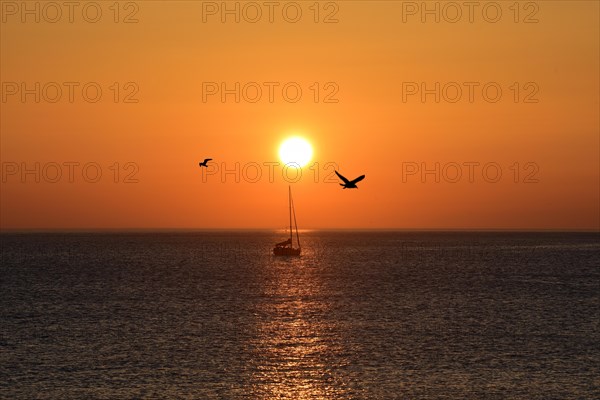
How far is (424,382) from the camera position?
50.9m

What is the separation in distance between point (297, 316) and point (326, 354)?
87.6 ft

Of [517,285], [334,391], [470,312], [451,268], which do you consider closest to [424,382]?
[334,391]

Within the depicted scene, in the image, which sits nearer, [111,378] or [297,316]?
[111,378]

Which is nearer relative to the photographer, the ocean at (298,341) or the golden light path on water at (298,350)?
the golden light path on water at (298,350)

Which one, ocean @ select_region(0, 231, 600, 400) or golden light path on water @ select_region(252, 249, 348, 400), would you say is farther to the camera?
ocean @ select_region(0, 231, 600, 400)

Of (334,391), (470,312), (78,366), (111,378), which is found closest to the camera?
(334,391)

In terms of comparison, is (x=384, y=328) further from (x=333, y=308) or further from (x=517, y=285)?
(x=517, y=285)

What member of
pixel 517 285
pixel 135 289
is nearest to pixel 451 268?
pixel 517 285

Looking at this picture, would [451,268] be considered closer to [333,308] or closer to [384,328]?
[333,308]

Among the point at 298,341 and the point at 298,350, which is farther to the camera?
the point at 298,341

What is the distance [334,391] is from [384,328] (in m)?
29.2

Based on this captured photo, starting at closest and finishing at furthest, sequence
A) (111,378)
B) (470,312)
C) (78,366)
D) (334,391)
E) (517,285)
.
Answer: (334,391) → (111,378) → (78,366) → (470,312) → (517,285)

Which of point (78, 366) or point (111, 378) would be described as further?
A: point (78, 366)

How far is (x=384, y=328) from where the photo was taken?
76938mm
